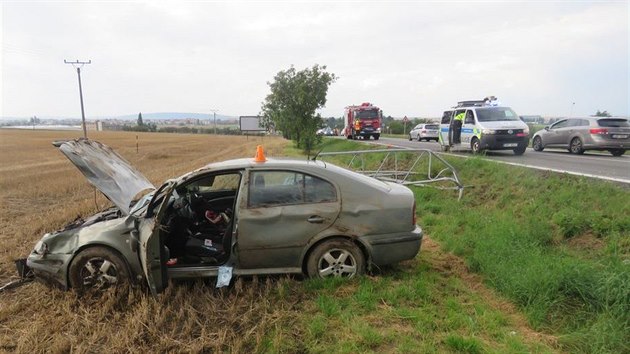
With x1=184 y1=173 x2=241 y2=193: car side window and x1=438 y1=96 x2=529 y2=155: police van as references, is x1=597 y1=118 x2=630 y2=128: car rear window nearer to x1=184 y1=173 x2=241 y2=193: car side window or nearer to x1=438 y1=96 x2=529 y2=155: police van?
x1=438 y1=96 x2=529 y2=155: police van

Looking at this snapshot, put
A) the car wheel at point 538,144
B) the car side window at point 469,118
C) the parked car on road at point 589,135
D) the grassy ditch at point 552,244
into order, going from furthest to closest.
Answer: the car wheel at point 538,144, the car side window at point 469,118, the parked car on road at point 589,135, the grassy ditch at point 552,244

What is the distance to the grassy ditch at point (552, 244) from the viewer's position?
3590 mm

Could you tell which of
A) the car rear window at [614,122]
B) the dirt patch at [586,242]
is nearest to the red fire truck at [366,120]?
the car rear window at [614,122]

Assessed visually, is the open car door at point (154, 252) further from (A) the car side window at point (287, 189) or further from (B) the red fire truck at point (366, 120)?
(B) the red fire truck at point (366, 120)

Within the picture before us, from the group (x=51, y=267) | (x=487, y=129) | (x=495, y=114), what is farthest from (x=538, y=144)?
(x=51, y=267)

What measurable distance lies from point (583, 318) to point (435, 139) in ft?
91.5

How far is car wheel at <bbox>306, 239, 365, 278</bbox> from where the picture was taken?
4328mm

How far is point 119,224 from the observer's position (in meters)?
4.25

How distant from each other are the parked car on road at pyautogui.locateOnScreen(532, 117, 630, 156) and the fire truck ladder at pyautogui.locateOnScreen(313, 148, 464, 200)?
5938mm

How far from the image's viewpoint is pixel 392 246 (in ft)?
14.4

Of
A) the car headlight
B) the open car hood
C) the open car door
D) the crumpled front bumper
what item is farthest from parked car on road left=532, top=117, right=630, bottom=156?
the car headlight

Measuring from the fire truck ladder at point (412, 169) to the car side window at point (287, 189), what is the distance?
3.37 metres

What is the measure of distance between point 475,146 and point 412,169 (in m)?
4.45

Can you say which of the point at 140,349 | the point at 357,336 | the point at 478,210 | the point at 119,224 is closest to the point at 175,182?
the point at 119,224
